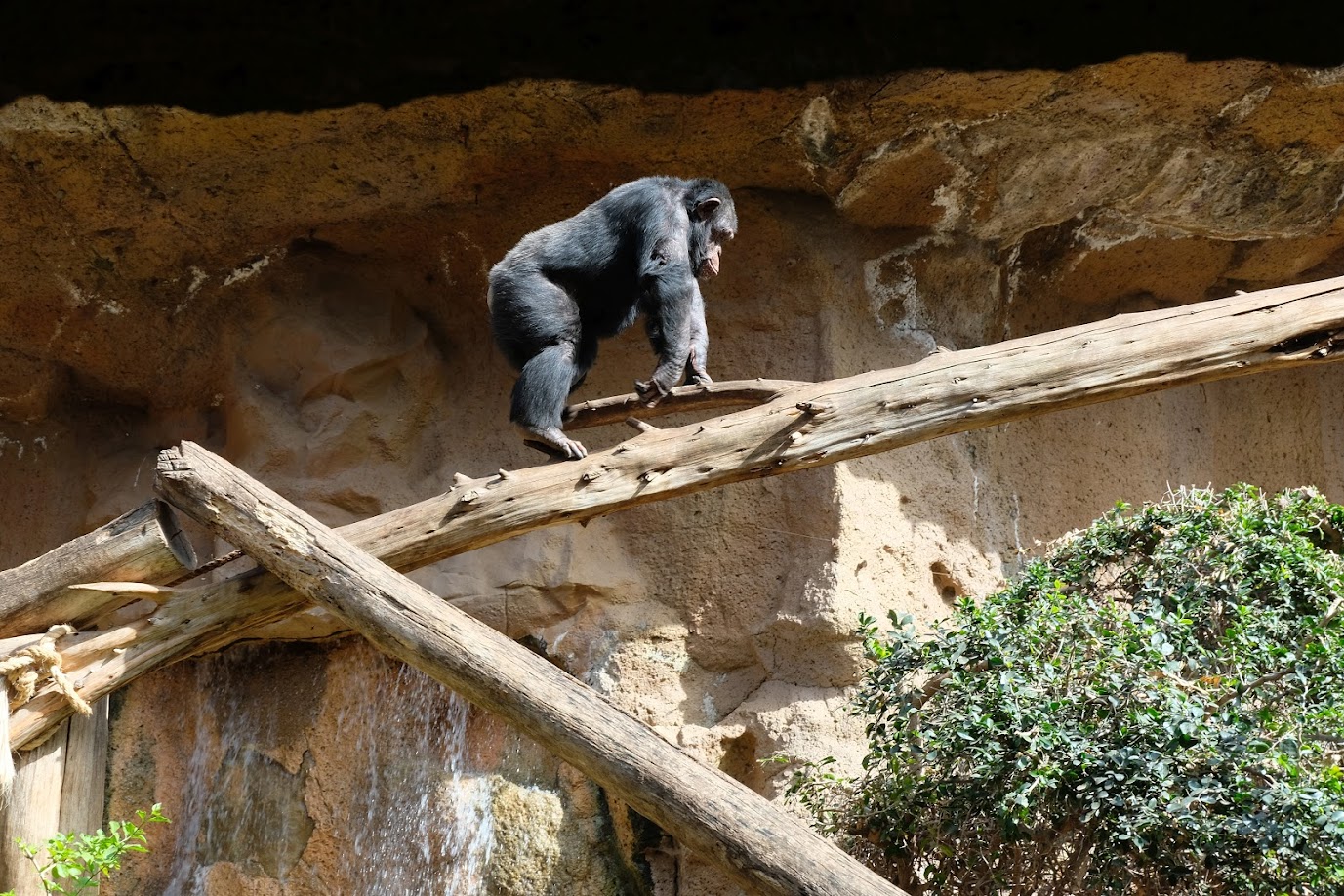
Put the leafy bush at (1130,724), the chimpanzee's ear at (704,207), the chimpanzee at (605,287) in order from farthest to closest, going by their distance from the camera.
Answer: the chimpanzee's ear at (704,207) < the chimpanzee at (605,287) < the leafy bush at (1130,724)

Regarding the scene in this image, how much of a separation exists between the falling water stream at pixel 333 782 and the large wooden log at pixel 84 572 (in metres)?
2.16

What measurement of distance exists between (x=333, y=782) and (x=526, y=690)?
9.45ft

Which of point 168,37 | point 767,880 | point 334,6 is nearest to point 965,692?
point 767,880

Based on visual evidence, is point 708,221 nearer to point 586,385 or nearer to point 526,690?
point 586,385

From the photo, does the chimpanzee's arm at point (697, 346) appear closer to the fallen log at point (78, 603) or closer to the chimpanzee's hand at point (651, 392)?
the chimpanzee's hand at point (651, 392)

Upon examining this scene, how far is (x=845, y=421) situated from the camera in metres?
4.27

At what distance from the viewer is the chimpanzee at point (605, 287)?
203 inches

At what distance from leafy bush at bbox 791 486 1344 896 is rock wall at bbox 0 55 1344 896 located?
1056mm

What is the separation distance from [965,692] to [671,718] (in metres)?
1.83

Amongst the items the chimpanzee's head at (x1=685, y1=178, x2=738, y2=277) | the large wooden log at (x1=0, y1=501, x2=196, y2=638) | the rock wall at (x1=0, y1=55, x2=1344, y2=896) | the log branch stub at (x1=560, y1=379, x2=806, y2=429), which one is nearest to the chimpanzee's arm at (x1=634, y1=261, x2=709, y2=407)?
the log branch stub at (x1=560, y1=379, x2=806, y2=429)

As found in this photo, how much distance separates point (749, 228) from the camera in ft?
21.4

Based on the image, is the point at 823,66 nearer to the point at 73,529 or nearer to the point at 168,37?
the point at 168,37

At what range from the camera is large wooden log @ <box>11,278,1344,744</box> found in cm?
426

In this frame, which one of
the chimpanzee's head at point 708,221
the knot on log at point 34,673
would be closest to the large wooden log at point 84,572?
the knot on log at point 34,673
